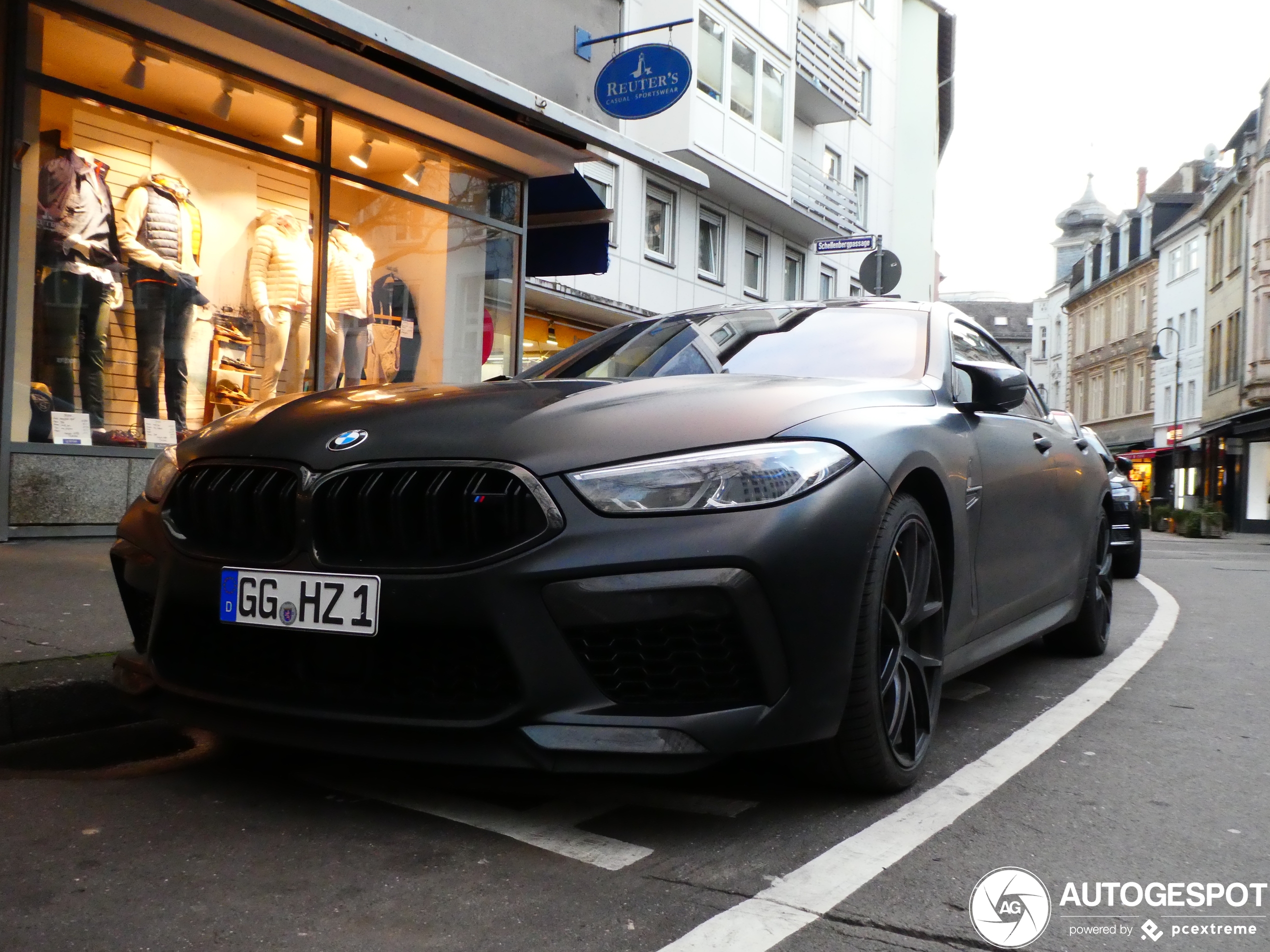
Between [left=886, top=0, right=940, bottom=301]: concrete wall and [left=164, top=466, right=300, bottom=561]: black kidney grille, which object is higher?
[left=886, top=0, right=940, bottom=301]: concrete wall

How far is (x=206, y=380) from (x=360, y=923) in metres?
7.52

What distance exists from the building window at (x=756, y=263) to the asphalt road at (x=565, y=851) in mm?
20892

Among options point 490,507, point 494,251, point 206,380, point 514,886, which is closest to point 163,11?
point 206,380

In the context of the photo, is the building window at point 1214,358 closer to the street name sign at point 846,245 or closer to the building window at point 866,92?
the building window at point 866,92

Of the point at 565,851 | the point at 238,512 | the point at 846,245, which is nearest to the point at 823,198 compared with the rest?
the point at 846,245

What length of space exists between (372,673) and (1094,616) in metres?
3.86

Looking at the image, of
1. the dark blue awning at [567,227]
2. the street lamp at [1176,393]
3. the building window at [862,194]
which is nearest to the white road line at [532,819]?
the dark blue awning at [567,227]

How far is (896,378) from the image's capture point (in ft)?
12.1

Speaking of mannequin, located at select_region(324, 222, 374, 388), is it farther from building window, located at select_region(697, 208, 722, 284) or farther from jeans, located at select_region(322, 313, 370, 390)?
building window, located at select_region(697, 208, 722, 284)

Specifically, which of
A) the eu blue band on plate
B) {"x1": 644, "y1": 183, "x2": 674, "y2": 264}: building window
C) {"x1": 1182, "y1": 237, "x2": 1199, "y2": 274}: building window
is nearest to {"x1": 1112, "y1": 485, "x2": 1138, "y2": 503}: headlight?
the eu blue band on plate

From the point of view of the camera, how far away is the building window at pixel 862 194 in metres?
30.6

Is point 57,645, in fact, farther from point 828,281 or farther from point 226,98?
point 828,281

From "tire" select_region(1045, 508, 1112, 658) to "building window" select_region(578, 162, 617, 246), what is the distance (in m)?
13.9

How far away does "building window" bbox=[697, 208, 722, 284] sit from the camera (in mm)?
22094
